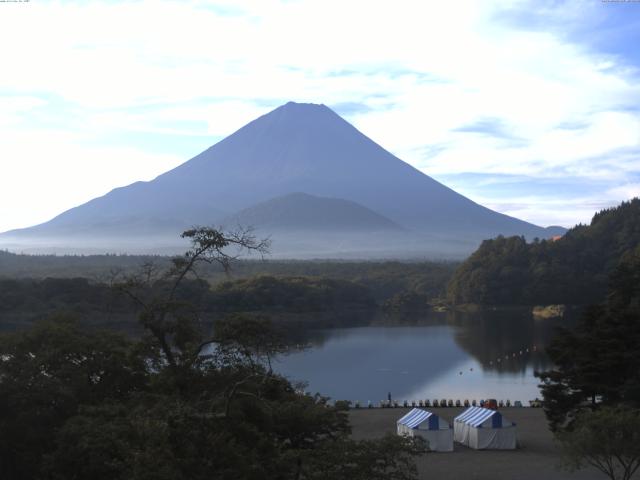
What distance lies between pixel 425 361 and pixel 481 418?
15.6 meters

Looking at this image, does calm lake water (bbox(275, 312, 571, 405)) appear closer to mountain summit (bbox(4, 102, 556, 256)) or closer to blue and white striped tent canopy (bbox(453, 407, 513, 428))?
blue and white striped tent canopy (bbox(453, 407, 513, 428))

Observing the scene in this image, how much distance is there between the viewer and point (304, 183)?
166750mm

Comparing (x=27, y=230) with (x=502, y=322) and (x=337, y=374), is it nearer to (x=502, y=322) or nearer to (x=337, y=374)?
(x=502, y=322)

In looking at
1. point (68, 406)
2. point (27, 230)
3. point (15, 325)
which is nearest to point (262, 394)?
point (68, 406)

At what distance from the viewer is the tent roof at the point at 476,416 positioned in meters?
15.1

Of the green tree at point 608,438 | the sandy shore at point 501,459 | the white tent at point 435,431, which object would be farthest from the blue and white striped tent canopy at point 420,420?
the green tree at point 608,438

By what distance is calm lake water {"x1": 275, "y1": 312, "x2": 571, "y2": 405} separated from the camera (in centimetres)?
2483

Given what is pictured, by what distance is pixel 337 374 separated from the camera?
27.9m

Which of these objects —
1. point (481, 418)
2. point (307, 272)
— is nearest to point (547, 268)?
point (307, 272)

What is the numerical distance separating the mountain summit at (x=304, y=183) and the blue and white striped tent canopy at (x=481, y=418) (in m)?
139

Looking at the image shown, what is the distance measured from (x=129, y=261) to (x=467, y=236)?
81951 millimetres

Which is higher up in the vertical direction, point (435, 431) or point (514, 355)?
point (435, 431)

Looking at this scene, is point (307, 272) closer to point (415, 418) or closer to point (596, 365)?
point (415, 418)

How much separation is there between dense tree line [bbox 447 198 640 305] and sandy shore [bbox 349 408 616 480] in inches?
1460
